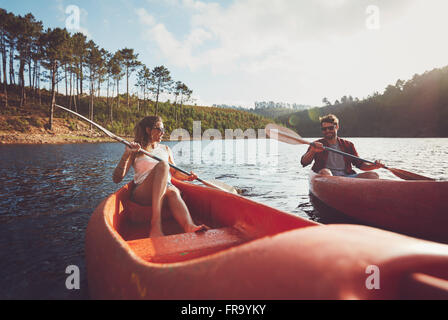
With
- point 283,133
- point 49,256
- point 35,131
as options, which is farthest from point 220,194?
point 35,131

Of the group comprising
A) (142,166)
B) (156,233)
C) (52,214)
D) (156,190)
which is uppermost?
(142,166)

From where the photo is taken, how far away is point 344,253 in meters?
0.88

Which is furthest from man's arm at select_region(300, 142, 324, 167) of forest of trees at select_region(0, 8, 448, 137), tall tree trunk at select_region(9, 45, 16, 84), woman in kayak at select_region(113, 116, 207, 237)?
tall tree trunk at select_region(9, 45, 16, 84)

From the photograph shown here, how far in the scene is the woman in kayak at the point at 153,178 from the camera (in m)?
2.62

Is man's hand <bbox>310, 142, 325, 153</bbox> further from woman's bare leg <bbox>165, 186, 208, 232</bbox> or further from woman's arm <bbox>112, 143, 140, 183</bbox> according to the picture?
woman's arm <bbox>112, 143, 140, 183</bbox>

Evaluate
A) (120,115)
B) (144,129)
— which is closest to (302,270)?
(144,129)

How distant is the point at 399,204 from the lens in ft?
10.3

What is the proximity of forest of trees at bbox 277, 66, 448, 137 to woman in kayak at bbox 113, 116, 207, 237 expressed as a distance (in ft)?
218

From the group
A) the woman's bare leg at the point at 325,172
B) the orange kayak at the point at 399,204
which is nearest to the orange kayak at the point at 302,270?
the orange kayak at the point at 399,204

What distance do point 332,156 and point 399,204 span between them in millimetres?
1796

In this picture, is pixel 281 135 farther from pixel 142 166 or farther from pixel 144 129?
pixel 142 166

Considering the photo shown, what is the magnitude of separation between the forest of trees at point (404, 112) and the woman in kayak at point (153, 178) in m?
66.4

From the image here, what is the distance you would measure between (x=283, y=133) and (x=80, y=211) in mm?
3950
